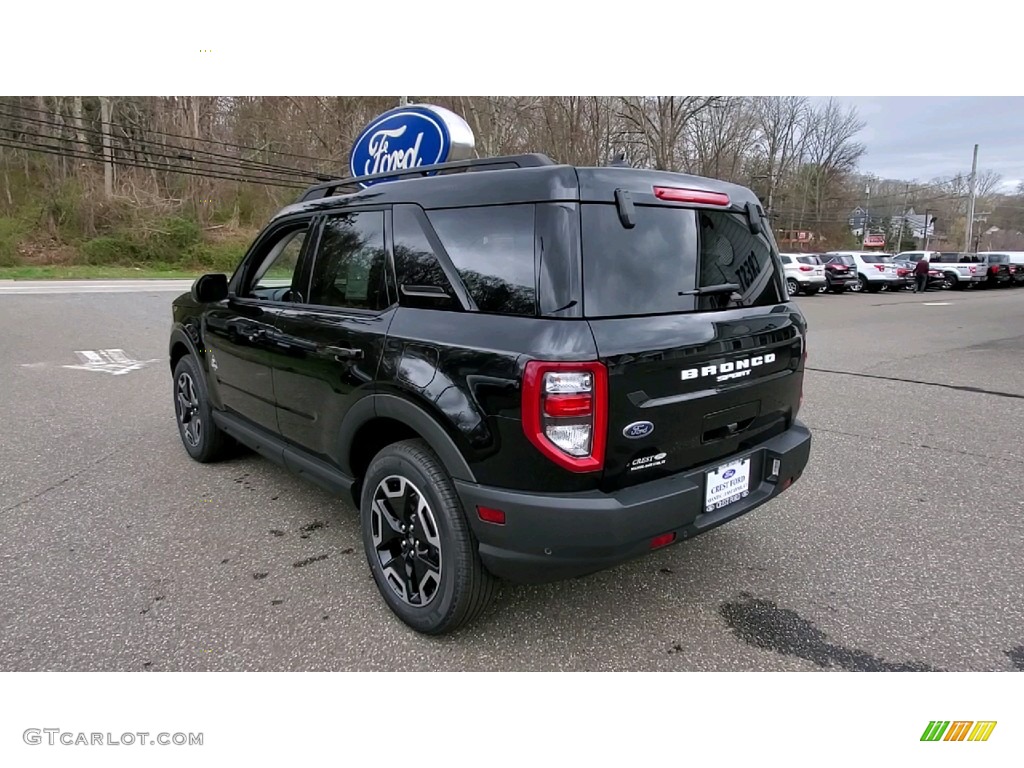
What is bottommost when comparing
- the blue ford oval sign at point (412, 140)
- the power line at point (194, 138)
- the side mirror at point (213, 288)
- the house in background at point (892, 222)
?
the side mirror at point (213, 288)

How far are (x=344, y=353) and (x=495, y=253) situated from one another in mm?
919

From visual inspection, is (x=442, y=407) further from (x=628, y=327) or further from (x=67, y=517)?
(x=67, y=517)

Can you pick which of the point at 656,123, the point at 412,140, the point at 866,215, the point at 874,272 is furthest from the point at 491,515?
the point at 866,215

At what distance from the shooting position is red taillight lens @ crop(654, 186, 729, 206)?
7.81 feet

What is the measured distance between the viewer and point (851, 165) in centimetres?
5553

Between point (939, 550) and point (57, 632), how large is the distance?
4250 mm

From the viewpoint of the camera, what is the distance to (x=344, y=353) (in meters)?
2.75

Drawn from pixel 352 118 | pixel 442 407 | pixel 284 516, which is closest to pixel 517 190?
pixel 442 407

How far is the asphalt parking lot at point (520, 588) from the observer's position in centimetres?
241

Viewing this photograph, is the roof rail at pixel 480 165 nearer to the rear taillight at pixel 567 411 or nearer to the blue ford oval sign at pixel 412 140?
the rear taillight at pixel 567 411

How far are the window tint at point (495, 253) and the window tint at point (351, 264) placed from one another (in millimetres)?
452

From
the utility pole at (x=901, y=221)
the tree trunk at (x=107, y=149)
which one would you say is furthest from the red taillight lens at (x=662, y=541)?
the utility pole at (x=901, y=221)

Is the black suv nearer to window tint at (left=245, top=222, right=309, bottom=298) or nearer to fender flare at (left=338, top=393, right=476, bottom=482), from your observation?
fender flare at (left=338, top=393, right=476, bottom=482)

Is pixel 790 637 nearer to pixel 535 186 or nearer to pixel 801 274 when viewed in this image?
pixel 535 186
